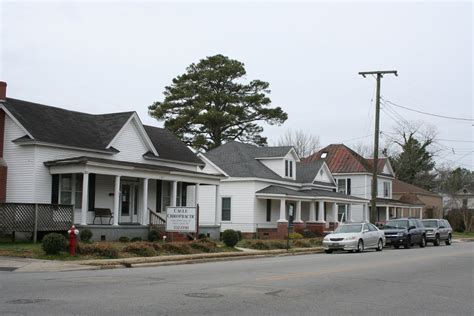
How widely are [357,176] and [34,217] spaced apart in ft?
132

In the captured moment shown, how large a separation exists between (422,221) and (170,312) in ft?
112

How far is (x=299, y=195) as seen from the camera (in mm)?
44094

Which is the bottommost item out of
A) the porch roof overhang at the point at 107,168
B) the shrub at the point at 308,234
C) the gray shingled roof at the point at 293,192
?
the shrub at the point at 308,234

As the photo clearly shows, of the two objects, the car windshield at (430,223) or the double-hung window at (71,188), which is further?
the car windshield at (430,223)

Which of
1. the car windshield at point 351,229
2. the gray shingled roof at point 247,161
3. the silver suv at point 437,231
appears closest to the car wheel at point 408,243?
the silver suv at point 437,231

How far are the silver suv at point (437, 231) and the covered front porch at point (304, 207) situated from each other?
317 inches

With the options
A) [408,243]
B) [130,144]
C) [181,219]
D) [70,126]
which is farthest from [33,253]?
[408,243]

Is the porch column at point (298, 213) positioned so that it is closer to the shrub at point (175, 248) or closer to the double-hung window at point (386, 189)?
the double-hung window at point (386, 189)

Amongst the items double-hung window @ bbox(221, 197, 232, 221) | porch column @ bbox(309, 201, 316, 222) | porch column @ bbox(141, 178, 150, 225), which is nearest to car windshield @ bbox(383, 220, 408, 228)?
porch column @ bbox(309, 201, 316, 222)

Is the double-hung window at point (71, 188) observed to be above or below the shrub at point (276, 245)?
above

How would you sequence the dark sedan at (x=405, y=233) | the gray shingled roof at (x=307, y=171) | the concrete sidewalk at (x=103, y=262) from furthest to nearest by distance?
the gray shingled roof at (x=307, y=171) → the dark sedan at (x=405, y=233) → the concrete sidewalk at (x=103, y=262)

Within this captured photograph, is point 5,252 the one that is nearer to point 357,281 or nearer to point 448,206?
point 357,281

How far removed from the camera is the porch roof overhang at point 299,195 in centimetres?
4192

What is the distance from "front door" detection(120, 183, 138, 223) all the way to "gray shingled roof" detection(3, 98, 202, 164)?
7.03 feet
